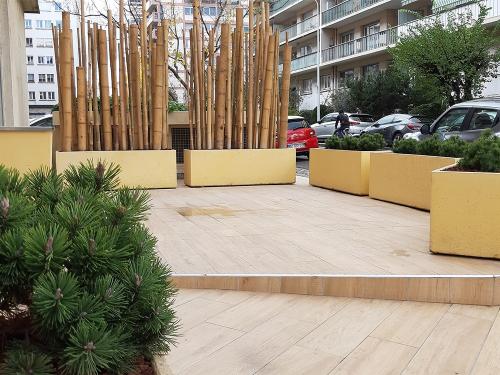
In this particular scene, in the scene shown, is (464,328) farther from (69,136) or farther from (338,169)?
(69,136)

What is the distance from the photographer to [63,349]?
188 centimetres

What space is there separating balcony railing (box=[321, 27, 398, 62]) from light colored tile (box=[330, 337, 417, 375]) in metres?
29.3

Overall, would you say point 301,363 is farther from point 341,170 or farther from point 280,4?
point 280,4

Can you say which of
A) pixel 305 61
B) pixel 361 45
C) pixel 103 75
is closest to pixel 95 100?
pixel 103 75

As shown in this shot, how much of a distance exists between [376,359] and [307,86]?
4180cm

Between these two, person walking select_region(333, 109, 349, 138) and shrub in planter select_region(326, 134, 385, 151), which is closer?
shrub in planter select_region(326, 134, 385, 151)

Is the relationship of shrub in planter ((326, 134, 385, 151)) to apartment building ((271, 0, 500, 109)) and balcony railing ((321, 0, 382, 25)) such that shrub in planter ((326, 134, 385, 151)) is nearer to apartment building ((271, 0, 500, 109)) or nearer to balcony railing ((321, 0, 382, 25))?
apartment building ((271, 0, 500, 109))

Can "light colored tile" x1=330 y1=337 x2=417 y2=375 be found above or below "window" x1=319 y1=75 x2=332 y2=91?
below

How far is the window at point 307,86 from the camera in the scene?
42881mm

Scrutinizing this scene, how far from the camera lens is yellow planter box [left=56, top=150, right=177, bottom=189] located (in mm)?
8523

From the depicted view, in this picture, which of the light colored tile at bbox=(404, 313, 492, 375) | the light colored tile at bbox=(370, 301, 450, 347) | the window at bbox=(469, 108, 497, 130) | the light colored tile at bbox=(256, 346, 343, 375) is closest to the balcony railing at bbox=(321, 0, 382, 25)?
the window at bbox=(469, 108, 497, 130)

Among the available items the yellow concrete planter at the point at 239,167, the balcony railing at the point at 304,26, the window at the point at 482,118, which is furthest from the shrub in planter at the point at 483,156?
the balcony railing at the point at 304,26

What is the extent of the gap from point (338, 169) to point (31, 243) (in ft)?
23.8

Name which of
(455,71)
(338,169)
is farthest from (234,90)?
(455,71)
